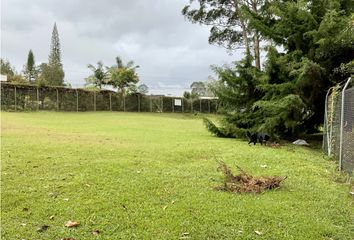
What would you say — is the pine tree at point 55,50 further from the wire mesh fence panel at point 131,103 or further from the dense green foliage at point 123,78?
the wire mesh fence panel at point 131,103

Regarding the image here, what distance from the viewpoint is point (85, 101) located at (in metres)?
30.0

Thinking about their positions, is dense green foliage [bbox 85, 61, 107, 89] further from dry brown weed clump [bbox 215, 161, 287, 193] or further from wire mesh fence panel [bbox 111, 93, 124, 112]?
dry brown weed clump [bbox 215, 161, 287, 193]

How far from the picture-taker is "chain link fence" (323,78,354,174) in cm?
709

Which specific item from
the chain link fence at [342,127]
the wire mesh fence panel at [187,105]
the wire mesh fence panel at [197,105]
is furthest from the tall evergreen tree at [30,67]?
the chain link fence at [342,127]

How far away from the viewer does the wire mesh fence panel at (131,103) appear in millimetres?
32406

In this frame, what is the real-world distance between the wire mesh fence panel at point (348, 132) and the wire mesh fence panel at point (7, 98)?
77.9 feet

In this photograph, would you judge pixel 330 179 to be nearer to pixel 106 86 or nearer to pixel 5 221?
pixel 5 221

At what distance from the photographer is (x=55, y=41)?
169 feet

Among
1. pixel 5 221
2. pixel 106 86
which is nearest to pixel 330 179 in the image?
pixel 5 221

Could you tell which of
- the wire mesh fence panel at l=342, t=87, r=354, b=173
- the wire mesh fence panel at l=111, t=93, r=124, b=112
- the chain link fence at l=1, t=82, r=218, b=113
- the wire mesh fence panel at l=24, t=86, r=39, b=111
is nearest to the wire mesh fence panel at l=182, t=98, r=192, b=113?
the chain link fence at l=1, t=82, r=218, b=113

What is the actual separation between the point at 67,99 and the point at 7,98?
13.8 feet

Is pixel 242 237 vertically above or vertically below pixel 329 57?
below

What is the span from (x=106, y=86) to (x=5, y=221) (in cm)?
3125

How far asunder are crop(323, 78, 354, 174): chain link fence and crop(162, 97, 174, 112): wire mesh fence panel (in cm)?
2483
